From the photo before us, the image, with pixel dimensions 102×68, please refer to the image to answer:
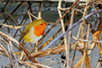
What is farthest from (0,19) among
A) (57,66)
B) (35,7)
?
(57,66)

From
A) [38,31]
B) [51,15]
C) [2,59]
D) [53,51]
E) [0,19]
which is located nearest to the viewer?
[53,51]

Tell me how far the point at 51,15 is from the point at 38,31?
802 millimetres

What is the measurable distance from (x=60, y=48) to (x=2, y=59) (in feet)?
3.09

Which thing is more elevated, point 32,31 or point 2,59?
point 32,31

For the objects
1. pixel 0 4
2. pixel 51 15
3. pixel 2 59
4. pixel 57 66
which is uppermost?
pixel 0 4

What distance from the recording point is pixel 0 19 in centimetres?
168

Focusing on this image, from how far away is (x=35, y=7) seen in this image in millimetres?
1744

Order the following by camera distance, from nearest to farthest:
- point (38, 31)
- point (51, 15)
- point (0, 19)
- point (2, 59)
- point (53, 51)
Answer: point (53, 51), point (38, 31), point (2, 59), point (0, 19), point (51, 15)

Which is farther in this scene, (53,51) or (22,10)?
(22,10)

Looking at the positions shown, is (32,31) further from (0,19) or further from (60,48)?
(0,19)

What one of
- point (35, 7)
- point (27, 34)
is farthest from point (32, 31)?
point (35, 7)

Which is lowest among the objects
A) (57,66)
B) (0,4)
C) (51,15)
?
(57,66)

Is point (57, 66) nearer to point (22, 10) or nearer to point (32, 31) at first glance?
point (22, 10)

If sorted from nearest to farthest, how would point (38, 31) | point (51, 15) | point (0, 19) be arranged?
point (38, 31), point (0, 19), point (51, 15)
